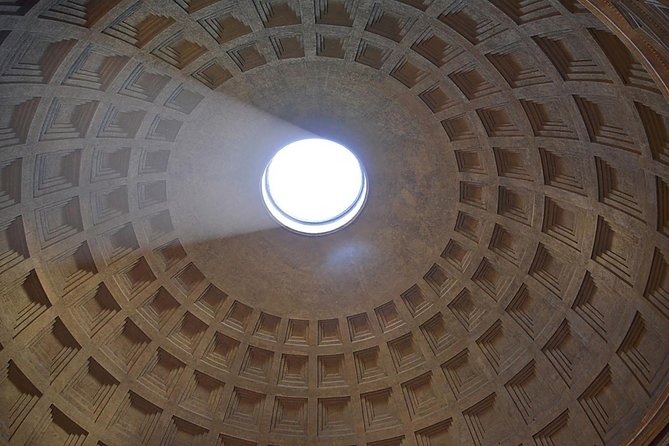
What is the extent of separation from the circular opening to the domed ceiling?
2.86 ft

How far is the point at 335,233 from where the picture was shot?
2656 cm

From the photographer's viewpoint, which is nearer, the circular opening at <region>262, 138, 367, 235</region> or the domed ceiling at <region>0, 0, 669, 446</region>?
the domed ceiling at <region>0, 0, 669, 446</region>

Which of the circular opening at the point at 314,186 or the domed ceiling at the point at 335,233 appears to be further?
the circular opening at the point at 314,186

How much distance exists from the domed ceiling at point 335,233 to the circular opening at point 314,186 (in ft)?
2.86

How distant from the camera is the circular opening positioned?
26828 millimetres

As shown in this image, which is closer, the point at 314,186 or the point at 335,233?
the point at 335,233

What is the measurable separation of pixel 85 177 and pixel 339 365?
13060 millimetres

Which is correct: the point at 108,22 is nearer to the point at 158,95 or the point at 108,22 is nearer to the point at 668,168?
the point at 158,95

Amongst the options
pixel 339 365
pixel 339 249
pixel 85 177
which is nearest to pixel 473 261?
pixel 339 249

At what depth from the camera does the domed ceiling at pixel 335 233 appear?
18.8 m

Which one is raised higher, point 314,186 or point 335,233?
point 314,186

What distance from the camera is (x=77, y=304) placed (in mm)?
23484

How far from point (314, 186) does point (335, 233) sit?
4.69 metres

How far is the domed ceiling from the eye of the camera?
1878 centimetres
